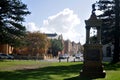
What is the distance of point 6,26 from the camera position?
68000mm

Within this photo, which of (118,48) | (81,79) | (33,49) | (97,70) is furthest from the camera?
(33,49)

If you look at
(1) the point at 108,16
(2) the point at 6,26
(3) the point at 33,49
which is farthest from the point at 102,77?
(3) the point at 33,49

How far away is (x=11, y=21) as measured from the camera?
68750 mm

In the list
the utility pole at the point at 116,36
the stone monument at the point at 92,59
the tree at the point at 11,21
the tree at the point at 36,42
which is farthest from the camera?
the tree at the point at 36,42

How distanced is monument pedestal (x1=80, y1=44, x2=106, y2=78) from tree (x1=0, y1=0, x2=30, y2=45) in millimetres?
39019

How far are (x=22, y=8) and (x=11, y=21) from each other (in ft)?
13.4

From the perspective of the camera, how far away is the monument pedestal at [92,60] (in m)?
28.5

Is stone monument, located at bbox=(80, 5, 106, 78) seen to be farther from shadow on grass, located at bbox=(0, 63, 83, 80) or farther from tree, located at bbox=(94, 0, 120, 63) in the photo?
tree, located at bbox=(94, 0, 120, 63)

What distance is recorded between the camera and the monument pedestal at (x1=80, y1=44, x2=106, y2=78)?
2845cm

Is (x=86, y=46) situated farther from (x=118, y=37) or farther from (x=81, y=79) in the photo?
(x=118, y=37)

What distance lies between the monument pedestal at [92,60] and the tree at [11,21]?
39.0 m

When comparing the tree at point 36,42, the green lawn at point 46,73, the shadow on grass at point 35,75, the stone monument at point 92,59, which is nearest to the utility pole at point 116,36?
the green lawn at point 46,73

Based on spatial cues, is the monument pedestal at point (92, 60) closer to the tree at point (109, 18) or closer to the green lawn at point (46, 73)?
the green lawn at point (46, 73)

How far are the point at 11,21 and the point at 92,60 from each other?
138 ft
